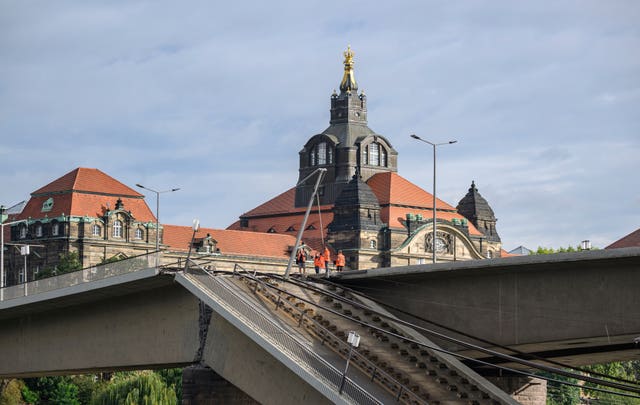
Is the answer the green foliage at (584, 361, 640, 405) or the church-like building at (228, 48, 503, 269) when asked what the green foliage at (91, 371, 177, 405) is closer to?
the green foliage at (584, 361, 640, 405)

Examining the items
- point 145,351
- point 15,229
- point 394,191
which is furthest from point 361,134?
point 145,351

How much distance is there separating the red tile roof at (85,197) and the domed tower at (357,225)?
1925cm

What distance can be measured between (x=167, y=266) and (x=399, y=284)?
5.65 meters

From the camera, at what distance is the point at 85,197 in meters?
116

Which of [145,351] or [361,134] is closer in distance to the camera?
[145,351]

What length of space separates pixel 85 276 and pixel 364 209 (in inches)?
3745

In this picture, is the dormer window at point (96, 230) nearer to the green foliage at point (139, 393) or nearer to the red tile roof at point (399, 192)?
the red tile roof at point (399, 192)

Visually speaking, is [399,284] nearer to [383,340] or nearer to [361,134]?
[383,340]

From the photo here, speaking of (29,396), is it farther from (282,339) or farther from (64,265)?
(282,339)

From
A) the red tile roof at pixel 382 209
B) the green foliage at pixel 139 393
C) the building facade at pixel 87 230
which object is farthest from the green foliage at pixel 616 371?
the red tile roof at pixel 382 209

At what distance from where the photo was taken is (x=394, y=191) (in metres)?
135

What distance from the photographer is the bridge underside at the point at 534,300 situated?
26.5 m

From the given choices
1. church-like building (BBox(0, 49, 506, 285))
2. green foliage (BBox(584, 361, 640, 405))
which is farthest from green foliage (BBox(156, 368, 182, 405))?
green foliage (BBox(584, 361, 640, 405))

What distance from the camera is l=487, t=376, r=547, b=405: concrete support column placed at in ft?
114
